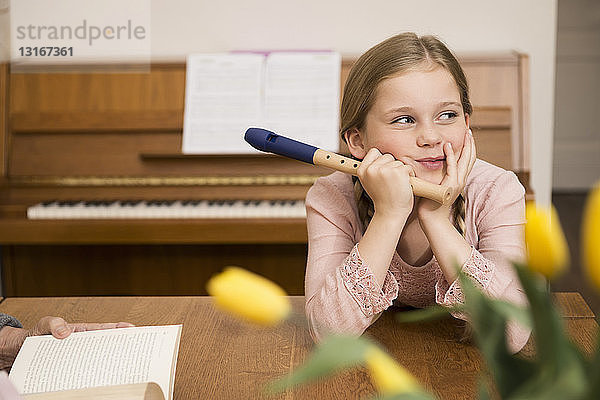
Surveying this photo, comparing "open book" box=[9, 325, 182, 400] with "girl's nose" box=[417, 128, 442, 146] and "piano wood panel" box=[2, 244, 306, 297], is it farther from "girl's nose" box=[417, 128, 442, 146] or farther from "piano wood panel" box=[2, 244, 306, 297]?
"piano wood panel" box=[2, 244, 306, 297]

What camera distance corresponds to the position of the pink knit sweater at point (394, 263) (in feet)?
4.09

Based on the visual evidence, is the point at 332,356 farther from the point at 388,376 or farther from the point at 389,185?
the point at 389,185

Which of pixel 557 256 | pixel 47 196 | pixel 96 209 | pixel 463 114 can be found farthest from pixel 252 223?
pixel 557 256

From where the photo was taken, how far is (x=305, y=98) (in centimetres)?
286

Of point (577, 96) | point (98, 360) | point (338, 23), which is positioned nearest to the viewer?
point (98, 360)

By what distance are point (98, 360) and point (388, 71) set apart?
684mm

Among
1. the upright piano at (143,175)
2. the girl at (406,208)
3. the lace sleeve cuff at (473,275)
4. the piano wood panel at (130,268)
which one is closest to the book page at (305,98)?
the upright piano at (143,175)

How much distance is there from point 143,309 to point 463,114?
0.69 m

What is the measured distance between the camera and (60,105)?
295 centimetres

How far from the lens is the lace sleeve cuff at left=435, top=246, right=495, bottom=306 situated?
4.08ft

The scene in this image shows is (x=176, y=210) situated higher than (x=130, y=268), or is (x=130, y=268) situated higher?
(x=176, y=210)

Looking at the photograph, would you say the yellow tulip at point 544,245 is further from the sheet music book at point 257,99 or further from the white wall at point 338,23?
the white wall at point 338,23

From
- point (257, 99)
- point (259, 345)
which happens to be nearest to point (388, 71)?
point (259, 345)

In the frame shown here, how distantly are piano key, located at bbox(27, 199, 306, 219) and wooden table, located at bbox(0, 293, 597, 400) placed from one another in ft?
3.65
